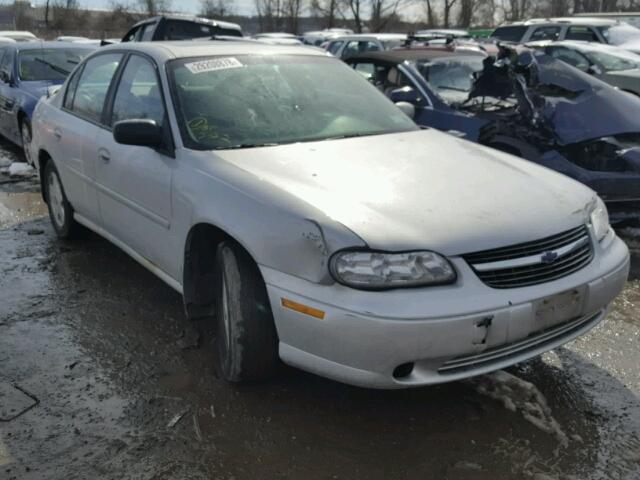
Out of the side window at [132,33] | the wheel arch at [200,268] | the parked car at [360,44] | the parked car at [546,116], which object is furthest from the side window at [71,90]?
the parked car at [360,44]

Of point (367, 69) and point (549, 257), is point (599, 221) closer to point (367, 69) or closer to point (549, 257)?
point (549, 257)

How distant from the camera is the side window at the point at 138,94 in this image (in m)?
3.77

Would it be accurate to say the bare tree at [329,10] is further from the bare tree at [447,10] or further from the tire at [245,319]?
the tire at [245,319]

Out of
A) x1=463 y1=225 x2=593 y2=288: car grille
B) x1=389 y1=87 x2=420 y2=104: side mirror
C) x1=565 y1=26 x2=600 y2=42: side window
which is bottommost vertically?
x1=463 y1=225 x2=593 y2=288: car grille

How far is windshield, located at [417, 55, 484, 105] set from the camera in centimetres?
692

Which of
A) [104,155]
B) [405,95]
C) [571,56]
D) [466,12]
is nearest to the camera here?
[104,155]

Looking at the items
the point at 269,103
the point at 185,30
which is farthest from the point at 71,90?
the point at 185,30

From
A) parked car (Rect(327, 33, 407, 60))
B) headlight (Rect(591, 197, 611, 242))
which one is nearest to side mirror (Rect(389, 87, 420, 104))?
headlight (Rect(591, 197, 611, 242))

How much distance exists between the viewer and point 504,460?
105 inches

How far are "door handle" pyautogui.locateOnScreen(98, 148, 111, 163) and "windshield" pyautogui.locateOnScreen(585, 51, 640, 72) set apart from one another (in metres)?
10.1

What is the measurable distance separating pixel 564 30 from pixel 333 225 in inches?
570

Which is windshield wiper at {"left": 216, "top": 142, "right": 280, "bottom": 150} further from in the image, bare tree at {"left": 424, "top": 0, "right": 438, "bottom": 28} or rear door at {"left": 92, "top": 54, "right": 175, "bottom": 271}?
bare tree at {"left": 424, "top": 0, "right": 438, "bottom": 28}

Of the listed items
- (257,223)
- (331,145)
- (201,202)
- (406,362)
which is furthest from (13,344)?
(406,362)

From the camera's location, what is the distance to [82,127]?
4.55 m
